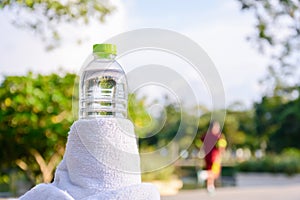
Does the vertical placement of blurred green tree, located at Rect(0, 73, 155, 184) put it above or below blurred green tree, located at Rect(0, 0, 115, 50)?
below

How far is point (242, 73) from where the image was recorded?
17.0 m

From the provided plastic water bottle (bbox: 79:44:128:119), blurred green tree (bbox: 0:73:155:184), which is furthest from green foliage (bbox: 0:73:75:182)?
plastic water bottle (bbox: 79:44:128:119)

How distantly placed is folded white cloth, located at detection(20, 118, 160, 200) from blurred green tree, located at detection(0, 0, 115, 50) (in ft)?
15.6

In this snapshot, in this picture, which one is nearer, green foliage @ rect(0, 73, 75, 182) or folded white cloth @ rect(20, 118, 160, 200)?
folded white cloth @ rect(20, 118, 160, 200)

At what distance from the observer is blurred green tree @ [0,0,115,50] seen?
6.21 m

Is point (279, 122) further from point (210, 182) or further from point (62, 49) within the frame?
point (62, 49)

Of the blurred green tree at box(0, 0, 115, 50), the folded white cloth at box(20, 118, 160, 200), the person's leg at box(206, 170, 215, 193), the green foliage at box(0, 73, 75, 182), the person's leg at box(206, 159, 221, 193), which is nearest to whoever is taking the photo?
the folded white cloth at box(20, 118, 160, 200)

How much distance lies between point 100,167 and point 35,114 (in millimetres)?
7425

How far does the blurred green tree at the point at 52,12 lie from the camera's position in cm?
621

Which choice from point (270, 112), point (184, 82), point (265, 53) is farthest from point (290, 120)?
point (184, 82)

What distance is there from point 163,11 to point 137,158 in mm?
5234

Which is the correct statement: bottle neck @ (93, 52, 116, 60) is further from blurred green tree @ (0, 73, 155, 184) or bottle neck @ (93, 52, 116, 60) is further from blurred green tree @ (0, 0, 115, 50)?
blurred green tree @ (0, 73, 155, 184)

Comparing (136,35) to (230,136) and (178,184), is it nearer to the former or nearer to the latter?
(178,184)

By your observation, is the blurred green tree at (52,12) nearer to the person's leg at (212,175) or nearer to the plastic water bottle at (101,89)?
the plastic water bottle at (101,89)
